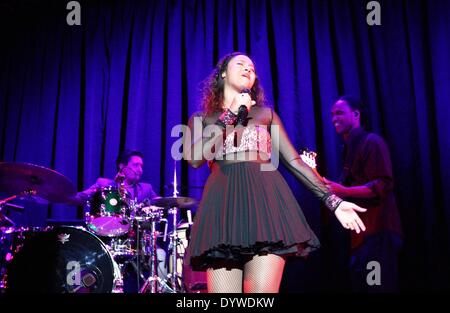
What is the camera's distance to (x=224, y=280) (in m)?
2.08

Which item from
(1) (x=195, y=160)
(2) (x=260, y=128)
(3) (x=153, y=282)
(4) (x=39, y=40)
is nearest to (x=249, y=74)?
(2) (x=260, y=128)

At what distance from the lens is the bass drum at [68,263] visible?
4.07m

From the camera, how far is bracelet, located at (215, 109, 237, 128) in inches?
85.6

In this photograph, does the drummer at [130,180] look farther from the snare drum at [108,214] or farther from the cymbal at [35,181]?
the cymbal at [35,181]

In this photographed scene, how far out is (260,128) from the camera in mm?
2266

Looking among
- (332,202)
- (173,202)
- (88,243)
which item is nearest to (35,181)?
(88,243)

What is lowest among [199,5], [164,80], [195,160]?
[195,160]

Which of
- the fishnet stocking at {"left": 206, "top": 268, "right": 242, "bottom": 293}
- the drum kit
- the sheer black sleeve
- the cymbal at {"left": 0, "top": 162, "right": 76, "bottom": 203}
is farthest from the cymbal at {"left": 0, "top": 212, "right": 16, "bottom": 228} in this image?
the sheer black sleeve

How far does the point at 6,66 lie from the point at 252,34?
2840 millimetres

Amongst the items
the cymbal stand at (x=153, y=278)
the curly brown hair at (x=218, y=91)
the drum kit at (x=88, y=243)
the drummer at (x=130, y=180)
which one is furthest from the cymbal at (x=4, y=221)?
the curly brown hair at (x=218, y=91)

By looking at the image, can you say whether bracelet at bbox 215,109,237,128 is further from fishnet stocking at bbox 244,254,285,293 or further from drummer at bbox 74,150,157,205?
drummer at bbox 74,150,157,205

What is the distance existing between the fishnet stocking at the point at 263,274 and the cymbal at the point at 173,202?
2343 mm
